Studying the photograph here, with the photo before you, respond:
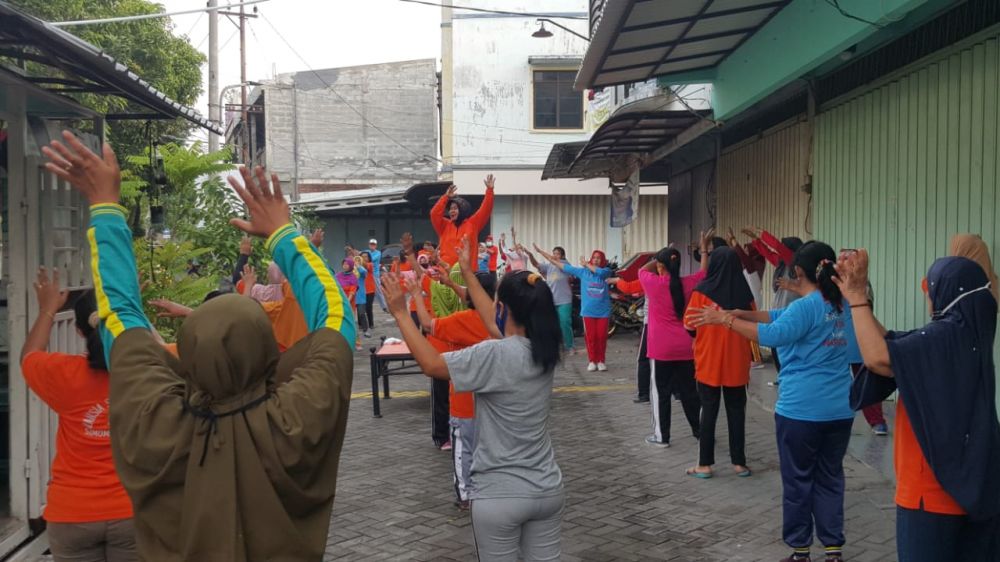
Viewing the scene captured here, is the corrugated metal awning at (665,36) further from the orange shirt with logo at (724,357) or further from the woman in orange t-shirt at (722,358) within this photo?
the orange shirt with logo at (724,357)

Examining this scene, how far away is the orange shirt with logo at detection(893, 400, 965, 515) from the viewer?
368 cm

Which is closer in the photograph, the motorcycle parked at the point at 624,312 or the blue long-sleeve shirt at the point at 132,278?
the blue long-sleeve shirt at the point at 132,278

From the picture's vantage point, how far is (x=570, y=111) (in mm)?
25922

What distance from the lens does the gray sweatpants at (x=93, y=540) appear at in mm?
3836

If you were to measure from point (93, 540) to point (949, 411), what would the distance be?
368 centimetres

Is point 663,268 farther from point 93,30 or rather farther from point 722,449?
point 93,30

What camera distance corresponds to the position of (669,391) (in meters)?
8.48

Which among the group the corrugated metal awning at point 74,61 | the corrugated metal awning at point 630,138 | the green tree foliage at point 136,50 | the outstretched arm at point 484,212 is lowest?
the outstretched arm at point 484,212

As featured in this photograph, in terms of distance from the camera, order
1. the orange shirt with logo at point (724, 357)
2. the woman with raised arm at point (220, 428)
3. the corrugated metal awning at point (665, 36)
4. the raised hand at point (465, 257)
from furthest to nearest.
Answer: the corrugated metal awning at point (665, 36)
the orange shirt with logo at point (724, 357)
the raised hand at point (465, 257)
the woman with raised arm at point (220, 428)

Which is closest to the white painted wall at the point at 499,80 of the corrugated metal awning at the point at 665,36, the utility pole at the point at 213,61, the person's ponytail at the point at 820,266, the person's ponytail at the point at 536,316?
the utility pole at the point at 213,61

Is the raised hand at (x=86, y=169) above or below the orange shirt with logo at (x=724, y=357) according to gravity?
above

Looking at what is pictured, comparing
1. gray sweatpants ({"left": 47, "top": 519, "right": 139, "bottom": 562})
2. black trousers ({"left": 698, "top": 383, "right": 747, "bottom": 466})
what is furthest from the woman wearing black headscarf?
black trousers ({"left": 698, "top": 383, "right": 747, "bottom": 466})

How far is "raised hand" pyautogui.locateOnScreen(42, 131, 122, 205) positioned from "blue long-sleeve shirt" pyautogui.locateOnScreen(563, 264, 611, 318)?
10694 millimetres

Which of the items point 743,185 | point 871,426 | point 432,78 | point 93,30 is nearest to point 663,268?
point 871,426
